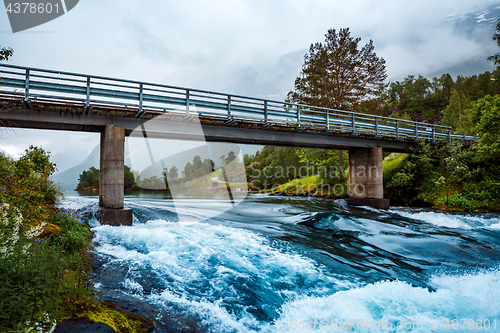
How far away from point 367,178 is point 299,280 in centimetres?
1861

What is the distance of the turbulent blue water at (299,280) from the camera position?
462 cm

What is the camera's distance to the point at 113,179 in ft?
40.8

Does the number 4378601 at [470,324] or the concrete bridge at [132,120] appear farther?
the concrete bridge at [132,120]

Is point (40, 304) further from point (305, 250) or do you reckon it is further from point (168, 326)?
point (305, 250)

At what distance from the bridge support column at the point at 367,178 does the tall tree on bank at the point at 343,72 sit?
902cm

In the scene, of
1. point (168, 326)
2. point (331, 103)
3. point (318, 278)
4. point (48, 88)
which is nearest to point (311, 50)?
point (331, 103)

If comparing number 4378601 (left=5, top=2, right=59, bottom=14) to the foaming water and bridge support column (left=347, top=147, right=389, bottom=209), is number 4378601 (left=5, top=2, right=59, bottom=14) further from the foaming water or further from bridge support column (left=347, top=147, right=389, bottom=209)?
bridge support column (left=347, top=147, right=389, bottom=209)

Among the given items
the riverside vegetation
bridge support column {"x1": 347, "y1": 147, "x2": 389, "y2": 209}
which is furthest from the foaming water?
bridge support column {"x1": 347, "y1": 147, "x2": 389, "y2": 209}

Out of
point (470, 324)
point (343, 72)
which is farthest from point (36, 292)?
point (343, 72)

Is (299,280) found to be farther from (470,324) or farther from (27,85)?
(27,85)

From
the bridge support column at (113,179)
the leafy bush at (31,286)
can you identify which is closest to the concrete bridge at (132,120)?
the bridge support column at (113,179)

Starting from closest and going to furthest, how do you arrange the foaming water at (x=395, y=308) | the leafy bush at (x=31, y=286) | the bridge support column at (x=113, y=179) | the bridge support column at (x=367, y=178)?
the leafy bush at (x=31, y=286)
the foaming water at (x=395, y=308)
the bridge support column at (x=113, y=179)
the bridge support column at (x=367, y=178)

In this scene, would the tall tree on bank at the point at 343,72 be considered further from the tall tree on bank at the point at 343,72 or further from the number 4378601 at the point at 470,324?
the number 4378601 at the point at 470,324

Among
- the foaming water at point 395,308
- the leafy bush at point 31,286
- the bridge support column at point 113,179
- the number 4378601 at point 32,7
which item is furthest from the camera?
the bridge support column at point 113,179
